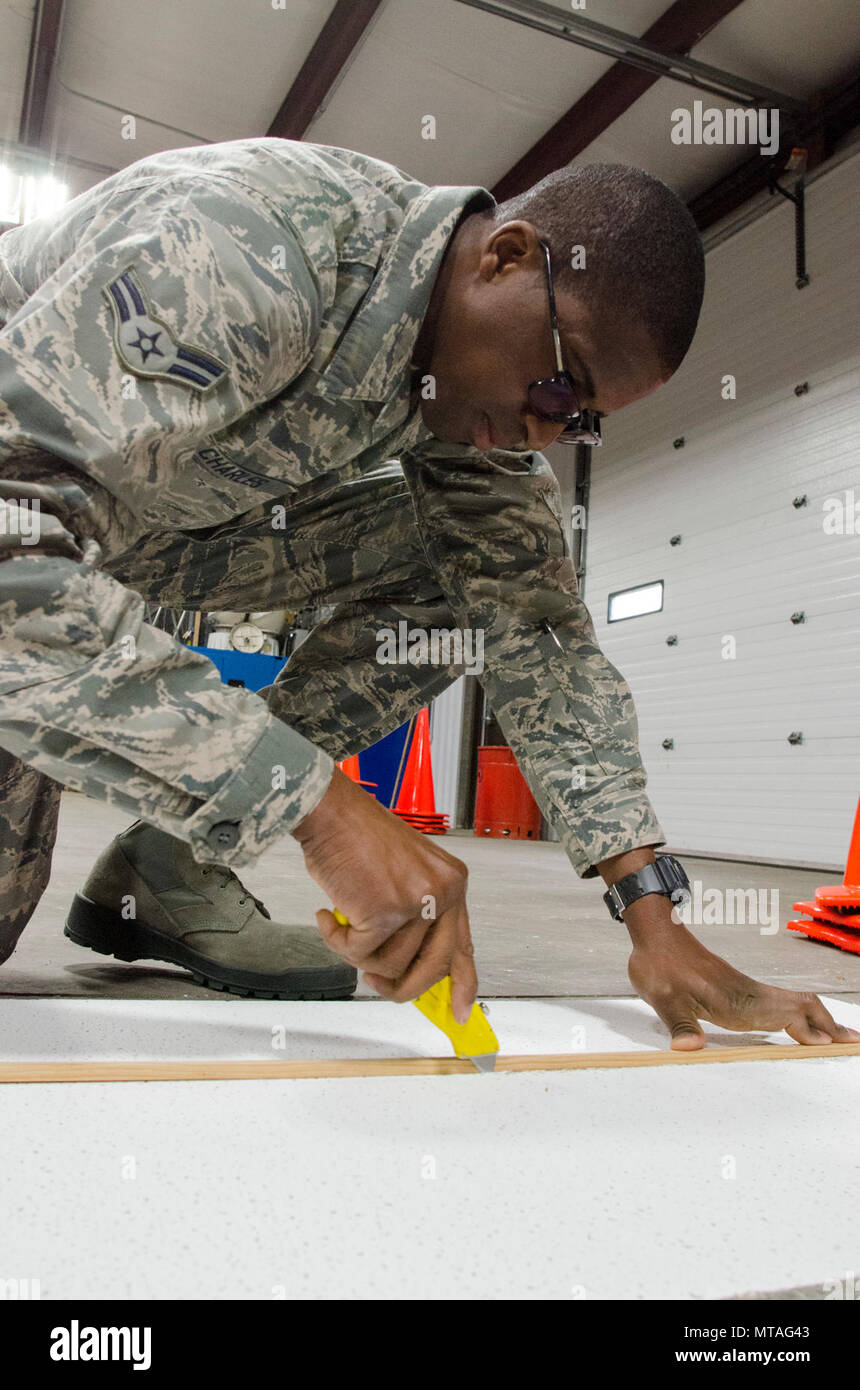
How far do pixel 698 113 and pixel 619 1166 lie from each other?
21.0 feet

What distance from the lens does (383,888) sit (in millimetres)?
826

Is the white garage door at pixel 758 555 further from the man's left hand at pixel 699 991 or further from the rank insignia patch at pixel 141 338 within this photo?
the rank insignia patch at pixel 141 338

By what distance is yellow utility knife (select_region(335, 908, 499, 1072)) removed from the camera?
0.99 metres

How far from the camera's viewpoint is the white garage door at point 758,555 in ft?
18.0

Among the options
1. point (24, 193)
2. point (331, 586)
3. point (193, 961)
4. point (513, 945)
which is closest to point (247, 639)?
point (24, 193)

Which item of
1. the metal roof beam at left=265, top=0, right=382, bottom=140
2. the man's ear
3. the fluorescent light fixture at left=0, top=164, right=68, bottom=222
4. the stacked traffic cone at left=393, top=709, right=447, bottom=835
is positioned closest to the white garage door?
the stacked traffic cone at left=393, top=709, right=447, bottom=835

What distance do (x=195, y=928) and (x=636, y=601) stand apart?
20.4 ft

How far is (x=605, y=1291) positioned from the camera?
0.58 m

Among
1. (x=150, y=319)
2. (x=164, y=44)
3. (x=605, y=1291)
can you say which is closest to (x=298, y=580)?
(x=150, y=319)

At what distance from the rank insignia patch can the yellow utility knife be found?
26.3 inches

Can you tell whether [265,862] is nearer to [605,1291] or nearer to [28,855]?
[28,855]

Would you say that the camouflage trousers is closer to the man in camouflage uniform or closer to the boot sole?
the man in camouflage uniform

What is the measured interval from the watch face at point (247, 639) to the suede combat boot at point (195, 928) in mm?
5447

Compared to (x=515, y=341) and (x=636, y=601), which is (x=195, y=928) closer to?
(x=515, y=341)
